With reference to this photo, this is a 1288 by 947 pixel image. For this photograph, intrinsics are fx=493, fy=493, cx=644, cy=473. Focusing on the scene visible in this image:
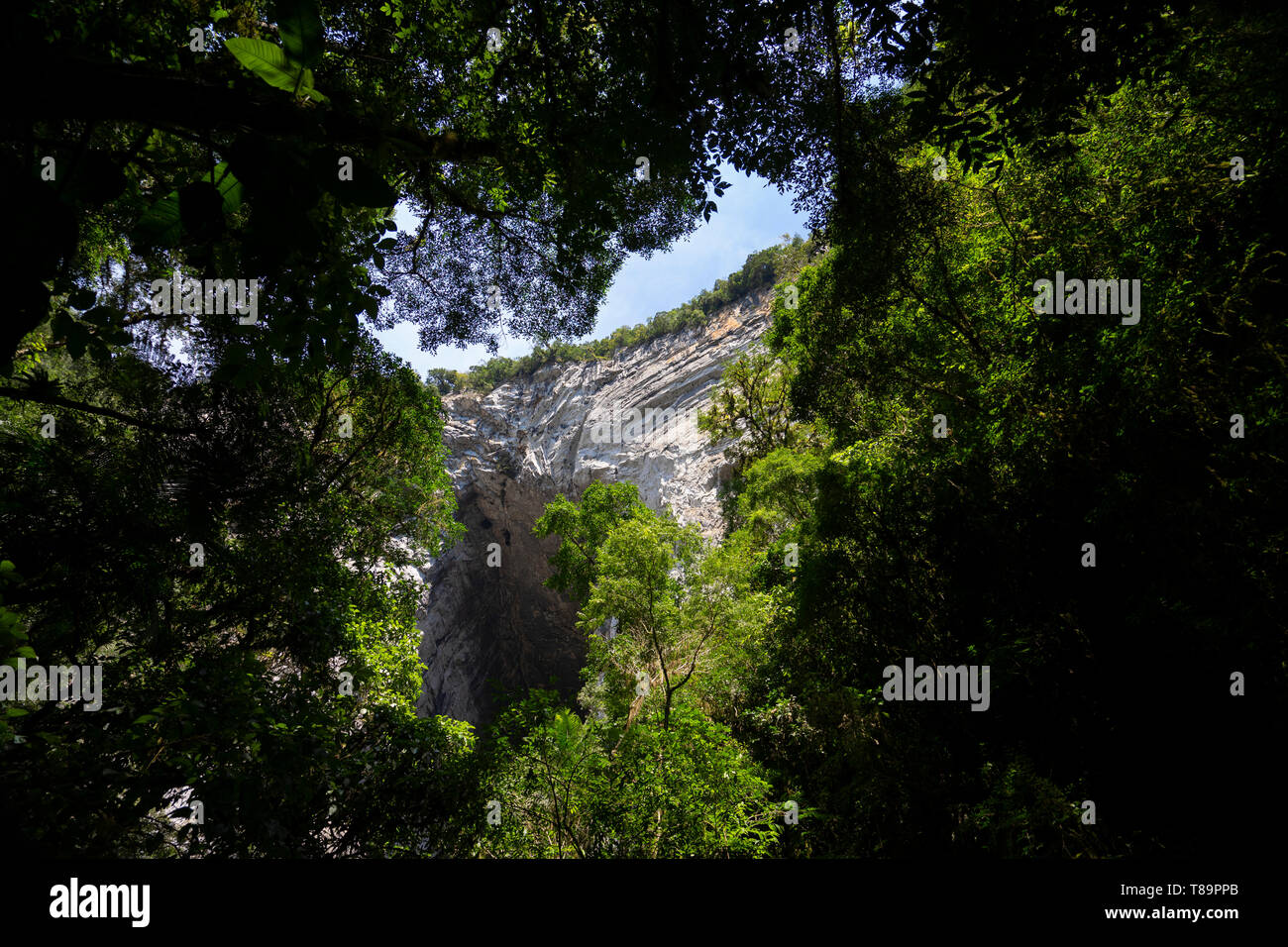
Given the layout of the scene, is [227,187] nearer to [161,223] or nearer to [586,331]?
[161,223]

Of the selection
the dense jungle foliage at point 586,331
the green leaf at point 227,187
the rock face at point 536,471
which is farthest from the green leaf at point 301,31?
the rock face at point 536,471

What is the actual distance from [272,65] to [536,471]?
27373 millimetres

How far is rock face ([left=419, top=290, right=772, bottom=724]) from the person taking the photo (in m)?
24.9

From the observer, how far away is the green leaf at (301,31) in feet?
2.44

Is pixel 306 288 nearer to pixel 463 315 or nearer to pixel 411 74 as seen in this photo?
pixel 411 74

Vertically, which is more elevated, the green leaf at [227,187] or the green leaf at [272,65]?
the green leaf at [272,65]

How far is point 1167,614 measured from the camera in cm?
373

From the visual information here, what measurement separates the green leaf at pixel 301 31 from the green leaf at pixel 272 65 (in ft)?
0.06

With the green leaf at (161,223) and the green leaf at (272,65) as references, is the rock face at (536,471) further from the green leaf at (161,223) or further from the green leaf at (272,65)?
the green leaf at (272,65)

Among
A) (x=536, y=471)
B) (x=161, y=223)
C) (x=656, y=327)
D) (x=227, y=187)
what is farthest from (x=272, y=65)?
(x=656, y=327)

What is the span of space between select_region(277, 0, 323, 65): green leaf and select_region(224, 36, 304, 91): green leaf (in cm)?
2

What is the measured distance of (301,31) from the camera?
30.5 inches
